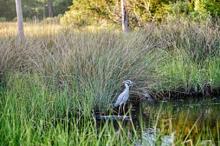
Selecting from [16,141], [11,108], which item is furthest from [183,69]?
[16,141]

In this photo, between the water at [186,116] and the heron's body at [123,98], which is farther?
the heron's body at [123,98]

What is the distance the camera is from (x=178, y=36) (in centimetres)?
962

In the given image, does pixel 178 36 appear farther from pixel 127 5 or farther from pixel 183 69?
pixel 127 5

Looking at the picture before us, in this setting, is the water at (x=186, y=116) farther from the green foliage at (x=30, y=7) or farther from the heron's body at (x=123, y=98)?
the green foliage at (x=30, y=7)

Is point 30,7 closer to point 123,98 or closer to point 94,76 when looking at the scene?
point 94,76

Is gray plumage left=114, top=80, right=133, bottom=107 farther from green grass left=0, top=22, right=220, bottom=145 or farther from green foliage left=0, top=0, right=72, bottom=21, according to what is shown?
green foliage left=0, top=0, right=72, bottom=21

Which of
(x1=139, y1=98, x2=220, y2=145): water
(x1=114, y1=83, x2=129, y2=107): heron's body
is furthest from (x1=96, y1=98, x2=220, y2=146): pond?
(x1=114, y1=83, x2=129, y2=107): heron's body

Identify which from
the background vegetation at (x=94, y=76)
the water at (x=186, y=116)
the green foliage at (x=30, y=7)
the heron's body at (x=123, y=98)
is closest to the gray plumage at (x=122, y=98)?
the heron's body at (x=123, y=98)

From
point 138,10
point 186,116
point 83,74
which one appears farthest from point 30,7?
point 186,116

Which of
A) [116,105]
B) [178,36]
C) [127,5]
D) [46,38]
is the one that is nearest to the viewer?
[116,105]

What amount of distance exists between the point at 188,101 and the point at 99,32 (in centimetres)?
175

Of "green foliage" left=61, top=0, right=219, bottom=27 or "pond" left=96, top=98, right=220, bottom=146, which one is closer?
"pond" left=96, top=98, right=220, bottom=146

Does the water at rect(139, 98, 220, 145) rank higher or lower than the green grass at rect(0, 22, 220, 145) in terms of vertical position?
lower

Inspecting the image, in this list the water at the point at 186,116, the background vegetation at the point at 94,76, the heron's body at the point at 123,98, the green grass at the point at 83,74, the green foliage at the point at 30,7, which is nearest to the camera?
the background vegetation at the point at 94,76
